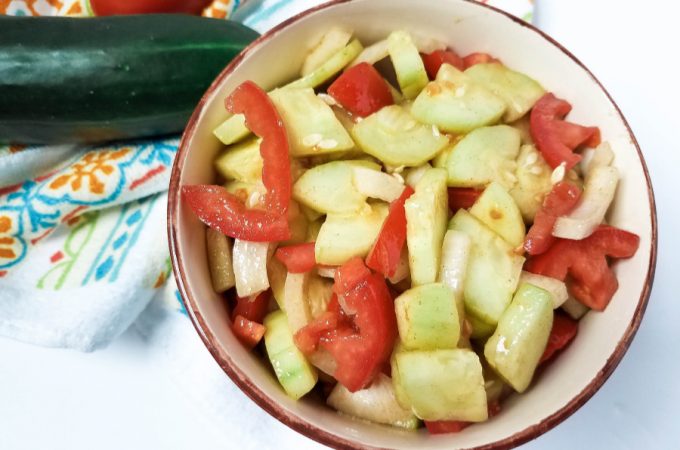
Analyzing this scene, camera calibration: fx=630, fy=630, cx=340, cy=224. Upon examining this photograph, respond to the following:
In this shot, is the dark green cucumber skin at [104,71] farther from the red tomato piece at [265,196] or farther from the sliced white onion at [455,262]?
the sliced white onion at [455,262]

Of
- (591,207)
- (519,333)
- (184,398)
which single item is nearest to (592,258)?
(591,207)

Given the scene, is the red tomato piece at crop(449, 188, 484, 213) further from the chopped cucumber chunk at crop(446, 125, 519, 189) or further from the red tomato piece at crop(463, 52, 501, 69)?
the red tomato piece at crop(463, 52, 501, 69)

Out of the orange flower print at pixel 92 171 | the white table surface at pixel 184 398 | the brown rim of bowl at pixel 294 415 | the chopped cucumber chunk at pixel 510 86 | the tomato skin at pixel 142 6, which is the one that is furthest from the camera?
the tomato skin at pixel 142 6

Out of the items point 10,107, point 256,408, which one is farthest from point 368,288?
point 10,107

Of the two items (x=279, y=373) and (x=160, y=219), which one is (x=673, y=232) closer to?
(x=279, y=373)

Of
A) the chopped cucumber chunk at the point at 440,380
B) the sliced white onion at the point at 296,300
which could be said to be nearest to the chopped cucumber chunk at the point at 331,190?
the sliced white onion at the point at 296,300

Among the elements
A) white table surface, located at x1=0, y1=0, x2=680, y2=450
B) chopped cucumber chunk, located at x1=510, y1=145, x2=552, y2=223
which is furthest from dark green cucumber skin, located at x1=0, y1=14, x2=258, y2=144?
chopped cucumber chunk, located at x1=510, y1=145, x2=552, y2=223
